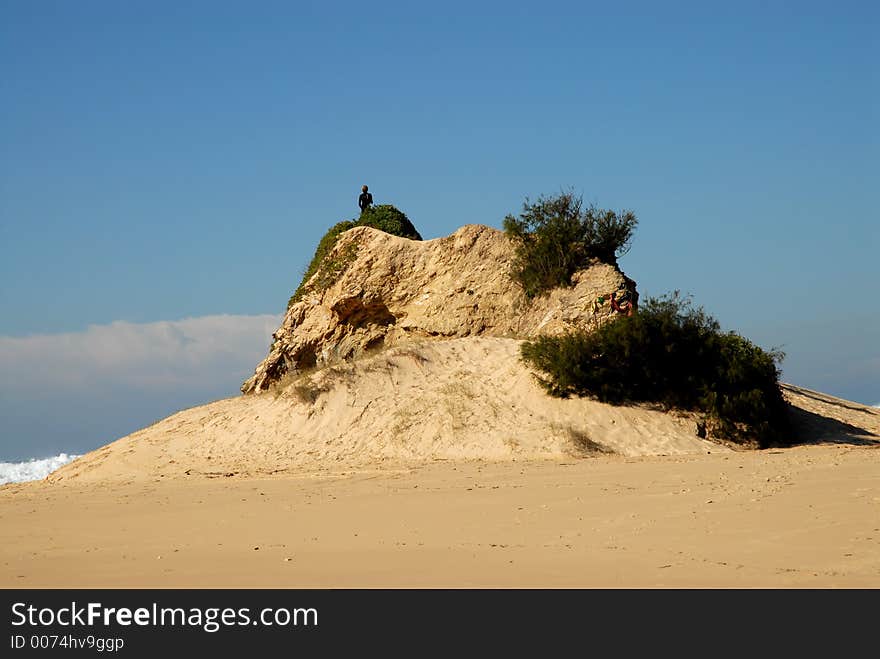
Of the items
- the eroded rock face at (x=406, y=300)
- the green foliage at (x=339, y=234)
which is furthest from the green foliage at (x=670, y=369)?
the green foliage at (x=339, y=234)

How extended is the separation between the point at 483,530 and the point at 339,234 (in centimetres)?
1859

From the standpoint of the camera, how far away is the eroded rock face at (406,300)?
23562 millimetres

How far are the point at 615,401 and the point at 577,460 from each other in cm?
277

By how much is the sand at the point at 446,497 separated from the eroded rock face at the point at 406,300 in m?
2.07

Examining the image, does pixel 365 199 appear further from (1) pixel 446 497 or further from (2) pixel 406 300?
(1) pixel 446 497

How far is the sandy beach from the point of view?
24.9 feet

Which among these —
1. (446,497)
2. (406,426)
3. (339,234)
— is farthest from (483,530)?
(339,234)

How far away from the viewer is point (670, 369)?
19469 mm

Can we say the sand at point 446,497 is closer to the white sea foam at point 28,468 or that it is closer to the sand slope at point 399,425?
the sand slope at point 399,425
